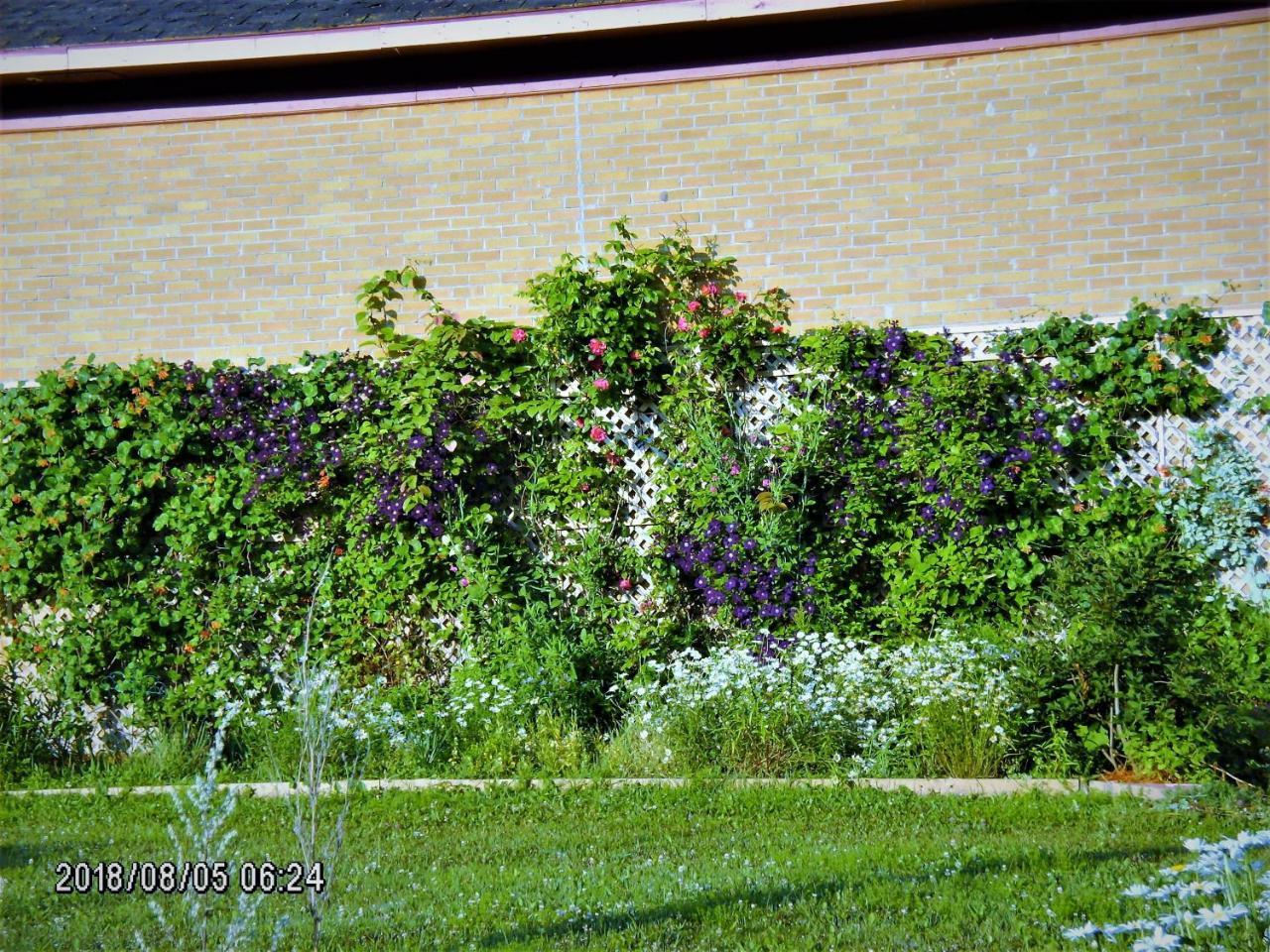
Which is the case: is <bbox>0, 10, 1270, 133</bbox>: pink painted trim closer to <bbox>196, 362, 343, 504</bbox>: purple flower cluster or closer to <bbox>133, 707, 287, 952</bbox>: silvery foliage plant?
<bbox>196, 362, 343, 504</bbox>: purple flower cluster

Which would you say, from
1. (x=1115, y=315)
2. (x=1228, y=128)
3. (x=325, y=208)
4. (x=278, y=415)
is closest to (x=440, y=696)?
(x=278, y=415)

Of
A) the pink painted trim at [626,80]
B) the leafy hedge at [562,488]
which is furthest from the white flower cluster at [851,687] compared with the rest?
the pink painted trim at [626,80]

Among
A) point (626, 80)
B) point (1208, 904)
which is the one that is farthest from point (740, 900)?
point (626, 80)

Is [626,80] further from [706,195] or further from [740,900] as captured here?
[740,900]

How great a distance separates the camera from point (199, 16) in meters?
7.65

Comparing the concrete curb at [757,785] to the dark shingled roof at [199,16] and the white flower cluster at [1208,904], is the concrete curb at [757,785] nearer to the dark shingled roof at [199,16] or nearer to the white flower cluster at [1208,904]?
the white flower cluster at [1208,904]

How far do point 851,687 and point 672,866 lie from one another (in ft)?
6.04

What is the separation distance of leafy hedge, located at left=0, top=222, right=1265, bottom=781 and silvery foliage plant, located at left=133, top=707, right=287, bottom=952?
6.60ft

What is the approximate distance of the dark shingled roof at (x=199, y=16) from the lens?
7.25 metres

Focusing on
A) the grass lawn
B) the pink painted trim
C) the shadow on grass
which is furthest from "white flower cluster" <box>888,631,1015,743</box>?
the pink painted trim

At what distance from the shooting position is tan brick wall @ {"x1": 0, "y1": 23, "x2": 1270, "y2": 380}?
6.73 m

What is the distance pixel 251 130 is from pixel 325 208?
0.77m

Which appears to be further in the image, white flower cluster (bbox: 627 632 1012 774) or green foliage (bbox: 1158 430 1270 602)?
green foliage (bbox: 1158 430 1270 602)

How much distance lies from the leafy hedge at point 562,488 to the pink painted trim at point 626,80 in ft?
4.11
